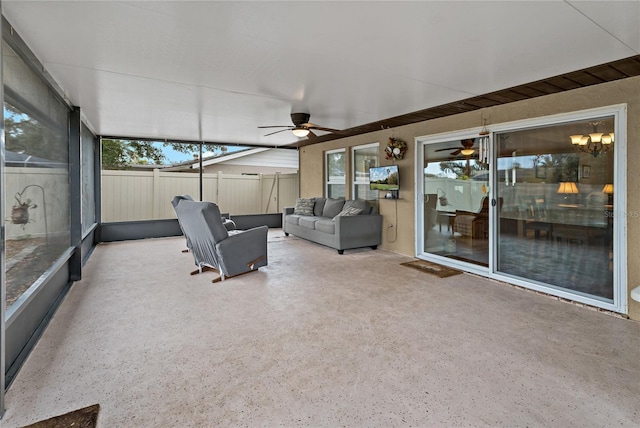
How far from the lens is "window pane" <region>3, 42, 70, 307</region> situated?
2.18 m

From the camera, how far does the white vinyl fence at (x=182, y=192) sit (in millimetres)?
7074

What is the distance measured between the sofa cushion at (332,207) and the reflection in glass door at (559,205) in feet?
10.6

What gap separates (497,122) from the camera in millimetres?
4109

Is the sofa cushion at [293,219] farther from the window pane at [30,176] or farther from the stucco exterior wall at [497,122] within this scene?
the window pane at [30,176]

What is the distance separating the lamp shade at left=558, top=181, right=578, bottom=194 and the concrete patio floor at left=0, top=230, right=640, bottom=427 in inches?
45.1

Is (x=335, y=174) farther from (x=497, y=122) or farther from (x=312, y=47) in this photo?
(x=312, y=47)

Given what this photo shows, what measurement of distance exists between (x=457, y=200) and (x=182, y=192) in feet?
20.1

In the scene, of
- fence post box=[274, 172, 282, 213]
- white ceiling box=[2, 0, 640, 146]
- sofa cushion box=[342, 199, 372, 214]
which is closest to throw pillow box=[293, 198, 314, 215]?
sofa cushion box=[342, 199, 372, 214]

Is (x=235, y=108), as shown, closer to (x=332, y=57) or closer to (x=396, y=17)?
(x=332, y=57)

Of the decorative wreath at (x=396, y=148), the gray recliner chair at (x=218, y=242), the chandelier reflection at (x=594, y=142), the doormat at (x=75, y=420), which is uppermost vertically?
the decorative wreath at (x=396, y=148)

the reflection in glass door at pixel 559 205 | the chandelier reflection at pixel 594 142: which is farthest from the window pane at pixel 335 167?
the chandelier reflection at pixel 594 142

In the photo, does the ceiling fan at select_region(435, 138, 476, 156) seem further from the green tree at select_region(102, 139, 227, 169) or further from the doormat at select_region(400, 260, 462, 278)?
the green tree at select_region(102, 139, 227, 169)

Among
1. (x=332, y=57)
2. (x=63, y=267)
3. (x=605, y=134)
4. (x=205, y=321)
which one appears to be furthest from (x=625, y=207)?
(x=63, y=267)

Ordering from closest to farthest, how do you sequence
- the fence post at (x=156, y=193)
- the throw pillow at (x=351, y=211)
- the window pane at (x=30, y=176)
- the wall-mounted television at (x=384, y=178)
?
the window pane at (x=30, y=176) < the wall-mounted television at (x=384, y=178) < the throw pillow at (x=351, y=211) < the fence post at (x=156, y=193)
